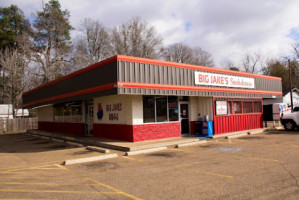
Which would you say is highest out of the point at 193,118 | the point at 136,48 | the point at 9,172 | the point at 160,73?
the point at 136,48

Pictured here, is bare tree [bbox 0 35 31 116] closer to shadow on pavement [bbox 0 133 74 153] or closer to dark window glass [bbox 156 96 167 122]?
shadow on pavement [bbox 0 133 74 153]

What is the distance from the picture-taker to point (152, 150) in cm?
1120

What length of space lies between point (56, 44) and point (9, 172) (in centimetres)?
3608

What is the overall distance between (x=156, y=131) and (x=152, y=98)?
6.22ft

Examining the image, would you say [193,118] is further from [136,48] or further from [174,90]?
[136,48]

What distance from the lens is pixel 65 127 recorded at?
20.4 m

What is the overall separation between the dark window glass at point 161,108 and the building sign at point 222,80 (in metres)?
2.32

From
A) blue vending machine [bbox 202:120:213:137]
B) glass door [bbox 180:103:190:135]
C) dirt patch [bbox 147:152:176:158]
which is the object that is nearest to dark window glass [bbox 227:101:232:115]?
blue vending machine [bbox 202:120:213:137]

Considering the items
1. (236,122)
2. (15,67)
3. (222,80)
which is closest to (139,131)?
(222,80)

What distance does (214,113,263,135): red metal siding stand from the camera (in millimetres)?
15942

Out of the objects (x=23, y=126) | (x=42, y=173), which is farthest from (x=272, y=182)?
(x=23, y=126)

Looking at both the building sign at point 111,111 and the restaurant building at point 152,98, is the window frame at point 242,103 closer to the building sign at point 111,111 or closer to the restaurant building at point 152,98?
the restaurant building at point 152,98

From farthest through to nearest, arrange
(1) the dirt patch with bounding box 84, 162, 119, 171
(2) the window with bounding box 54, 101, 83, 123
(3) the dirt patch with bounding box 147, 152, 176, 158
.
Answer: (2) the window with bounding box 54, 101, 83, 123 < (3) the dirt patch with bounding box 147, 152, 176, 158 < (1) the dirt patch with bounding box 84, 162, 119, 171

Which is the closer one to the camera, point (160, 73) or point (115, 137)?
point (160, 73)
